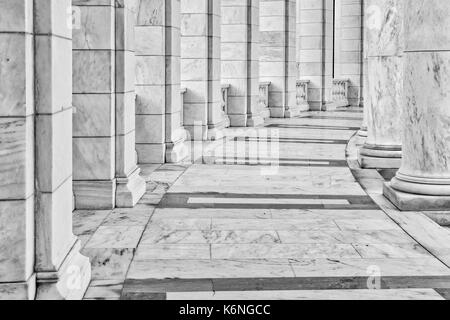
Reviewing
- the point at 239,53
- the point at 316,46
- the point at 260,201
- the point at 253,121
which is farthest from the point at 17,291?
the point at 316,46

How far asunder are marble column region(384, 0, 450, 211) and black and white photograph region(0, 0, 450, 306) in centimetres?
2

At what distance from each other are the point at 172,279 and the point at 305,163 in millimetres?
7965

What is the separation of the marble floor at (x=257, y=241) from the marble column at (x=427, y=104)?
1.88 feet

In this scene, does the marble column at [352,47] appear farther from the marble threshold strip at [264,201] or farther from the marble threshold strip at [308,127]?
the marble threshold strip at [264,201]

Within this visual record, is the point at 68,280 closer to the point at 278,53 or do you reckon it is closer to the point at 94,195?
the point at 94,195

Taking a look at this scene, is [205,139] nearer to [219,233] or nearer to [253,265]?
[219,233]

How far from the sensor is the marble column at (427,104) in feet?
28.9

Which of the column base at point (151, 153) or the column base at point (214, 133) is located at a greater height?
the column base at point (214, 133)

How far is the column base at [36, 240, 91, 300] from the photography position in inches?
200

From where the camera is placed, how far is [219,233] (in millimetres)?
7746

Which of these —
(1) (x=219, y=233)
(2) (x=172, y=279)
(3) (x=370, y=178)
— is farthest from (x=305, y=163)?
(2) (x=172, y=279)

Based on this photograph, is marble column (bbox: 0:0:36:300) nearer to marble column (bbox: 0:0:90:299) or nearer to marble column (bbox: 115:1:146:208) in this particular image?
marble column (bbox: 0:0:90:299)

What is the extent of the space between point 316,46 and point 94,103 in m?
21.1

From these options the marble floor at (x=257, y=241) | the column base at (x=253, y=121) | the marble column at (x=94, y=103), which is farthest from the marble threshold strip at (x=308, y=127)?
the marble column at (x=94, y=103)
